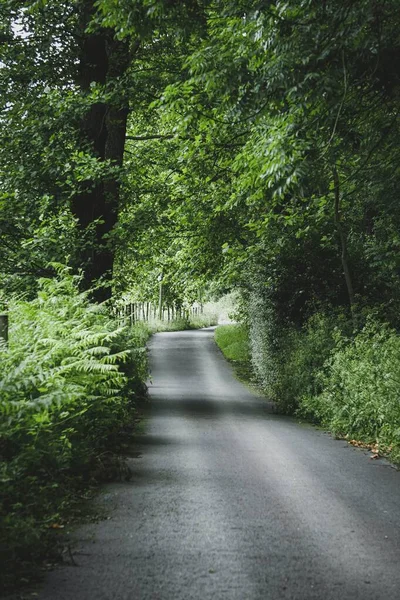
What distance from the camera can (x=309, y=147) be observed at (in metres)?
11.7

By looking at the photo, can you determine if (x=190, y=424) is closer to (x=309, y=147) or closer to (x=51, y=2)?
(x=309, y=147)

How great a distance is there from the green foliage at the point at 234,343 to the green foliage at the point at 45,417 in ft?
59.2

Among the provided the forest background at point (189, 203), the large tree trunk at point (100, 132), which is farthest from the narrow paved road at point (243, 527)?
the large tree trunk at point (100, 132)

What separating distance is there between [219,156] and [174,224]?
2669 millimetres

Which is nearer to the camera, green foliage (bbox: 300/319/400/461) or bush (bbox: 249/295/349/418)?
green foliage (bbox: 300/319/400/461)

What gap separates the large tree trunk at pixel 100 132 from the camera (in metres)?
17.0

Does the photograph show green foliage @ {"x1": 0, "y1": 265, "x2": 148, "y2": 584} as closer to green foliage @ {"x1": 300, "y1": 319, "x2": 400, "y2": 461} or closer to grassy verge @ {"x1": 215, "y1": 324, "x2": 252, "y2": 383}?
green foliage @ {"x1": 300, "y1": 319, "x2": 400, "y2": 461}

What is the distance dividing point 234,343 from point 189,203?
45.0ft

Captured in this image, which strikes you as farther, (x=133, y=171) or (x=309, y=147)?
(x=133, y=171)

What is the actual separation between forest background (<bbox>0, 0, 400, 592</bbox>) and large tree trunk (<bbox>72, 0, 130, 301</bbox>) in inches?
2.3

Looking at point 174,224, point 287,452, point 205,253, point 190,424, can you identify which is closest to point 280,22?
point 287,452

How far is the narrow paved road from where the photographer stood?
16.2 feet

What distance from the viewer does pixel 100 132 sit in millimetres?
17984

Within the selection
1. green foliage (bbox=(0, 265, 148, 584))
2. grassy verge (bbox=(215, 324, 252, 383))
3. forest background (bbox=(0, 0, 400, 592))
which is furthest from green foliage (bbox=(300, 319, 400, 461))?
grassy verge (bbox=(215, 324, 252, 383))
